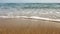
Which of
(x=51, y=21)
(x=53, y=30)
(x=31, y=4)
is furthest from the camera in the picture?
(x=31, y=4)

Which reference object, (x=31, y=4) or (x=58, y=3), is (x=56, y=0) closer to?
(x=58, y=3)

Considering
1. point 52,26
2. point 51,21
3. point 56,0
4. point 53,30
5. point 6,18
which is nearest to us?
point 53,30

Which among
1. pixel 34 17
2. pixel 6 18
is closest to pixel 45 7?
pixel 34 17

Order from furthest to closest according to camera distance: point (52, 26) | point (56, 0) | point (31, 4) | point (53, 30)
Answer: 1. point (31, 4)
2. point (56, 0)
3. point (52, 26)
4. point (53, 30)

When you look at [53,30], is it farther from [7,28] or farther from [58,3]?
[58,3]

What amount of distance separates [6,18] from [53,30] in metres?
0.84

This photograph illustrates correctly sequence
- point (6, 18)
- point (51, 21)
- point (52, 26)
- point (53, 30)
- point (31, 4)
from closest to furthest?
point (53, 30)
point (52, 26)
point (51, 21)
point (6, 18)
point (31, 4)

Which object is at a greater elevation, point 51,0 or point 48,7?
point 51,0

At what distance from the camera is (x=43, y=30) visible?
52.8 inches

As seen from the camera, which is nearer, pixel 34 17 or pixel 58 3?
pixel 34 17

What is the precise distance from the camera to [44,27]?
1.44 metres

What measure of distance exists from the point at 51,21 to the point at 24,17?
46cm

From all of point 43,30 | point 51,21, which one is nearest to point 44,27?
point 43,30

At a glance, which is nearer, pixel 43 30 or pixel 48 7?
pixel 43 30
